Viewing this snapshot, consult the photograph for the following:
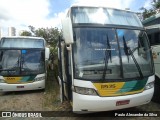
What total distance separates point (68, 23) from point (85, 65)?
44.1 inches

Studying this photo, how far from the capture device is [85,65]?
5461 mm

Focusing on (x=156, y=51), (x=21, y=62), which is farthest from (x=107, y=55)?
(x=21, y=62)

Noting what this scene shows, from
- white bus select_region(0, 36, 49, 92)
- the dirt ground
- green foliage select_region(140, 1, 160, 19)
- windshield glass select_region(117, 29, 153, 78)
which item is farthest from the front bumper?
green foliage select_region(140, 1, 160, 19)

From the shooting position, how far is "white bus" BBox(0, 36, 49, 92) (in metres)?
10.1

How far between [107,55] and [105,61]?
18 centimetres

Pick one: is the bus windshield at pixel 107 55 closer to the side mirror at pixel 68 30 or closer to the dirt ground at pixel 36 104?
the side mirror at pixel 68 30

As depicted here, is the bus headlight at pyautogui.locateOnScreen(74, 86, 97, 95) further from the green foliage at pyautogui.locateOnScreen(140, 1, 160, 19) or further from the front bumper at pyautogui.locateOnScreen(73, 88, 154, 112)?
the green foliage at pyautogui.locateOnScreen(140, 1, 160, 19)

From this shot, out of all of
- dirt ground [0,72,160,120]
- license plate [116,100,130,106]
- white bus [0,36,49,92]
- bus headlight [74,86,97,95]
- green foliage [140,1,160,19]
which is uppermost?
green foliage [140,1,160,19]

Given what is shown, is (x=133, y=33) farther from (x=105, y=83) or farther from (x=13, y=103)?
(x=13, y=103)

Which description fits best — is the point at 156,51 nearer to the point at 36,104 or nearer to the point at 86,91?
the point at 86,91

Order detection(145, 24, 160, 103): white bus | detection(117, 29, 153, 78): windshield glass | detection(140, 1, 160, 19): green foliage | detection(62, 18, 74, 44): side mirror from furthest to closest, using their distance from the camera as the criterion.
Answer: detection(140, 1, 160, 19): green foliage, detection(145, 24, 160, 103): white bus, detection(117, 29, 153, 78): windshield glass, detection(62, 18, 74, 44): side mirror

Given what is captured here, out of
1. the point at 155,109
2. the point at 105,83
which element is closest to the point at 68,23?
the point at 105,83

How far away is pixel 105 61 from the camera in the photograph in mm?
5531

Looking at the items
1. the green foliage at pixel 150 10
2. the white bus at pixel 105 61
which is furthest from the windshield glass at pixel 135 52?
the green foliage at pixel 150 10
